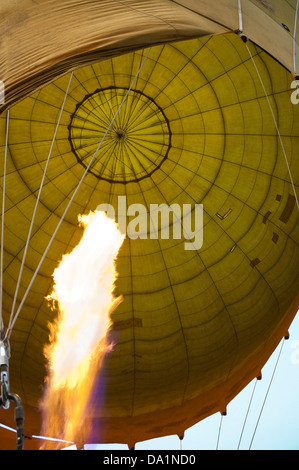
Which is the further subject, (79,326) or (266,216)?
(79,326)

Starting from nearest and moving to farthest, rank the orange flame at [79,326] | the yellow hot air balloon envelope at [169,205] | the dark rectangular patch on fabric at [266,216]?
the yellow hot air balloon envelope at [169,205] → the dark rectangular patch on fabric at [266,216] → the orange flame at [79,326]

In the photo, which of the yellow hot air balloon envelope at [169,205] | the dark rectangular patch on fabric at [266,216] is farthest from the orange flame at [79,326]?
the dark rectangular patch on fabric at [266,216]

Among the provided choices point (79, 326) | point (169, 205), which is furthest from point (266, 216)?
point (79, 326)

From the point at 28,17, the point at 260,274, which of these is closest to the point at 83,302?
the point at 260,274

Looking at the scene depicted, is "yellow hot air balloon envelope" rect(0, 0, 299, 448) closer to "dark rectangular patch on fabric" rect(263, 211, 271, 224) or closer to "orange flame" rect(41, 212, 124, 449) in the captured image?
"dark rectangular patch on fabric" rect(263, 211, 271, 224)

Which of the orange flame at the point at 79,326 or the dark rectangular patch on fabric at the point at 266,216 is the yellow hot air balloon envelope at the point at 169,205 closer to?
the dark rectangular patch on fabric at the point at 266,216

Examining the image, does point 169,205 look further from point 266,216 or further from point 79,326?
point 79,326
